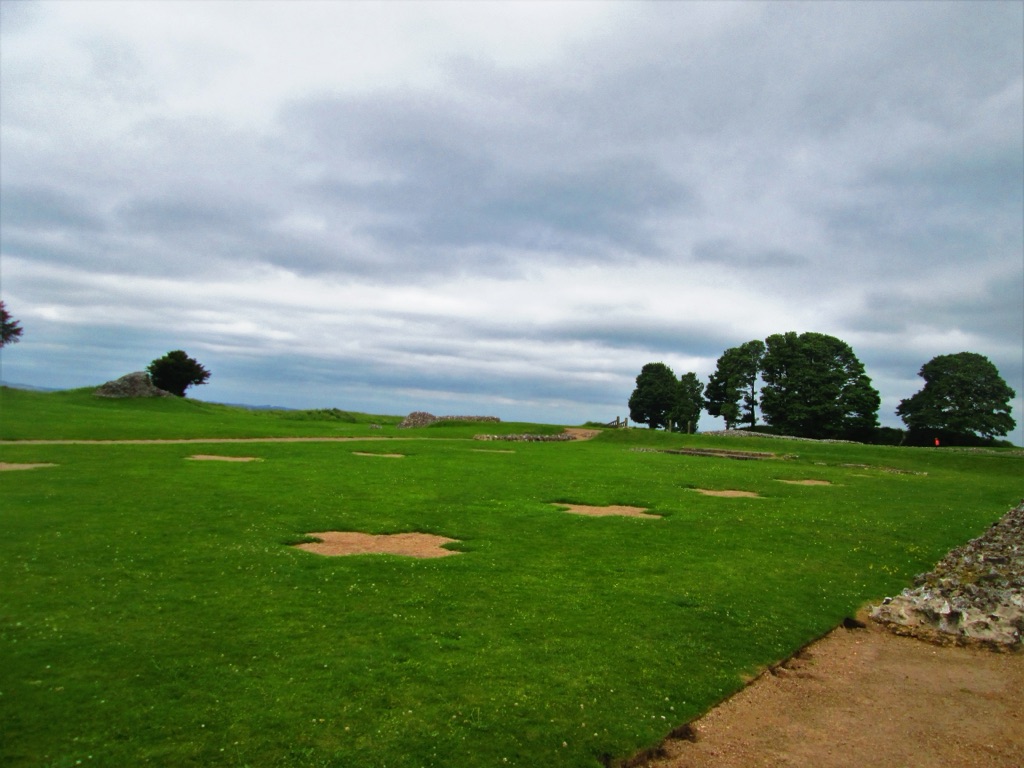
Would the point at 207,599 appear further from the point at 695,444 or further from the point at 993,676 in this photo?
the point at 695,444

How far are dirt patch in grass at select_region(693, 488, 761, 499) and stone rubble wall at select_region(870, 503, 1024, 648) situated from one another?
34.3 feet

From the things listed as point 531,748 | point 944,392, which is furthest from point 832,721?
point 944,392

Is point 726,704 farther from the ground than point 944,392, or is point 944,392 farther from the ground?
point 944,392

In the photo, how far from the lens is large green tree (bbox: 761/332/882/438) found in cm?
8494

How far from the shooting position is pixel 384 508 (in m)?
20.8

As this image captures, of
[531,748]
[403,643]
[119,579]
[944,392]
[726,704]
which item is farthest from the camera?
[944,392]

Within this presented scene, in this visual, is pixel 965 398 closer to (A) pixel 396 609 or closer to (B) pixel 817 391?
(B) pixel 817 391

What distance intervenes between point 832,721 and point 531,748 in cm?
451

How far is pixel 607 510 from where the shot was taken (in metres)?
22.8

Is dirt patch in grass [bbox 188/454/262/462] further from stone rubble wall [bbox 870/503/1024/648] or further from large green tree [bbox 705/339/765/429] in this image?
large green tree [bbox 705/339/765/429]

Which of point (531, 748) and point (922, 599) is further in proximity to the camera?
point (922, 599)

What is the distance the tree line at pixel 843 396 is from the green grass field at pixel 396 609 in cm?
6263

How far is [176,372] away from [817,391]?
9357cm

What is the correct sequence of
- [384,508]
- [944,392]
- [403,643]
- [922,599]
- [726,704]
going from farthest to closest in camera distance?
[944,392] → [384,508] → [922,599] → [403,643] → [726,704]
